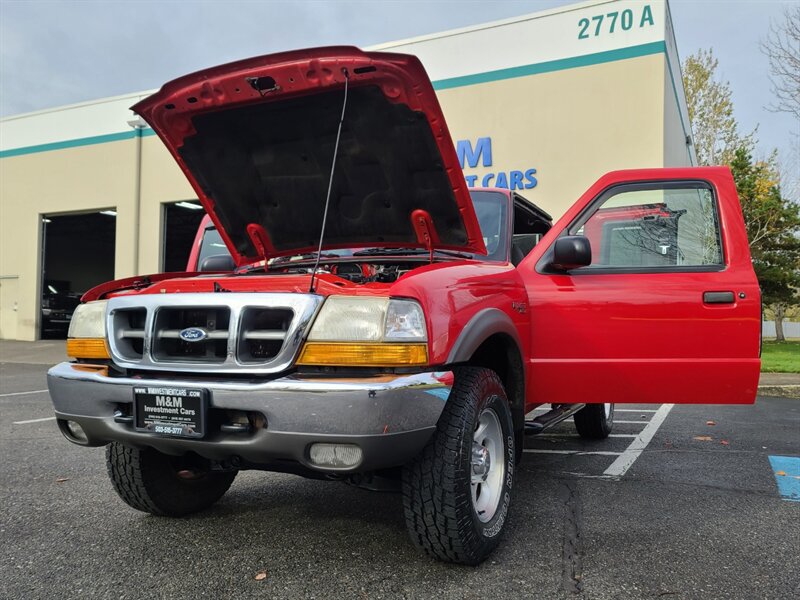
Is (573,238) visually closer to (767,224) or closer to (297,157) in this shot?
(297,157)

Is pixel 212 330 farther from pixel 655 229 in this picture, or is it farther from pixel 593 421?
pixel 593 421

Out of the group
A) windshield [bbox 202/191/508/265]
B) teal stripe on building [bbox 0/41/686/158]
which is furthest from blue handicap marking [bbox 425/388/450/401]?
teal stripe on building [bbox 0/41/686/158]

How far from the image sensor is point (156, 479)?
3.08 meters

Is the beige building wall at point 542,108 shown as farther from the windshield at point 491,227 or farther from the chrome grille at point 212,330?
the chrome grille at point 212,330

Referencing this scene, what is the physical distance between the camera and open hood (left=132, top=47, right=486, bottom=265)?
275 centimetres

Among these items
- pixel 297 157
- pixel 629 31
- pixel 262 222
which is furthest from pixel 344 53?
pixel 629 31

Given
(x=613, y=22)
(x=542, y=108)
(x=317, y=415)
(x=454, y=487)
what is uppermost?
(x=613, y=22)

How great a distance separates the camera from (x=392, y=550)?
9.11ft

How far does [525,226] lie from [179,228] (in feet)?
71.2

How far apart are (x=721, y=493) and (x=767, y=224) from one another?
73.7 feet

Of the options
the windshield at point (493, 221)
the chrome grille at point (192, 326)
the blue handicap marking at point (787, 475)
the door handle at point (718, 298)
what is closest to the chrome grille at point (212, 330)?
the chrome grille at point (192, 326)

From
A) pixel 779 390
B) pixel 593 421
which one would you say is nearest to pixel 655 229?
pixel 593 421

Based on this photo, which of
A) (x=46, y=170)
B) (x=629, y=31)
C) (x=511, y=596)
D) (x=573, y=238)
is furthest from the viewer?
(x=46, y=170)

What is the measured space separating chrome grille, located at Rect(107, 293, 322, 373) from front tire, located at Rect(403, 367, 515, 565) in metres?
0.68
